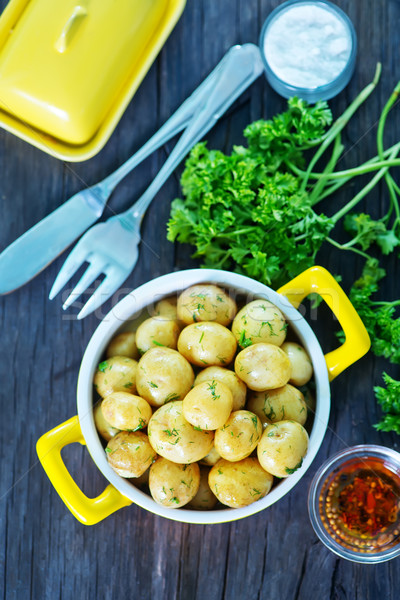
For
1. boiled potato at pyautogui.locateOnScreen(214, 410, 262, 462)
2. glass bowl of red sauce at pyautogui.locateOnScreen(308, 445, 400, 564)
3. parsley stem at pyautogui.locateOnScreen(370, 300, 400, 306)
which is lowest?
glass bowl of red sauce at pyautogui.locateOnScreen(308, 445, 400, 564)

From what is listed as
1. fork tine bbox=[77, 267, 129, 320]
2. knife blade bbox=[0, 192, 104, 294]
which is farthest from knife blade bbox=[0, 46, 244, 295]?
fork tine bbox=[77, 267, 129, 320]

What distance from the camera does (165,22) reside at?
3.62 ft

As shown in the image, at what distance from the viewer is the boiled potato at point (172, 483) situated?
842 millimetres

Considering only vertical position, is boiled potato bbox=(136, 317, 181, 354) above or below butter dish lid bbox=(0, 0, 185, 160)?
below

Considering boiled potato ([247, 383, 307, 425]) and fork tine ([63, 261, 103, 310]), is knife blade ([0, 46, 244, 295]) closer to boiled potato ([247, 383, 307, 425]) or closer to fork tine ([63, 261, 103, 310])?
fork tine ([63, 261, 103, 310])

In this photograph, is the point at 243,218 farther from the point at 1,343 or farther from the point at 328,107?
the point at 1,343

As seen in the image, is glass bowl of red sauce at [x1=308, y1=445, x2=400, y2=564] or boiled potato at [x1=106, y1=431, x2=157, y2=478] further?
glass bowl of red sauce at [x1=308, y1=445, x2=400, y2=564]

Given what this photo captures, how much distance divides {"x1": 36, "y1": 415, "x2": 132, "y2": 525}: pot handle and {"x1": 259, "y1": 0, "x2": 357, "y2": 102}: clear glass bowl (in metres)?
0.78

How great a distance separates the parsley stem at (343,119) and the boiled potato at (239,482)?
566 millimetres

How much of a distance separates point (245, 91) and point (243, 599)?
1066mm

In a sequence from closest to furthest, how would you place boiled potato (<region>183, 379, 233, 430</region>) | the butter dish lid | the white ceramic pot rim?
boiled potato (<region>183, 379, 233, 430</region>) < the white ceramic pot rim < the butter dish lid

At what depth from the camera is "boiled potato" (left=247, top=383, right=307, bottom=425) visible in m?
0.88

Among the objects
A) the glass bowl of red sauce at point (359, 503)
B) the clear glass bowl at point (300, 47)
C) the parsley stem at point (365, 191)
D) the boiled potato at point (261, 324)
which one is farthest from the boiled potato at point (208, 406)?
the clear glass bowl at point (300, 47)

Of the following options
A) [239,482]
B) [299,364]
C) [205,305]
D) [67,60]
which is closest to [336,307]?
[299,364]
